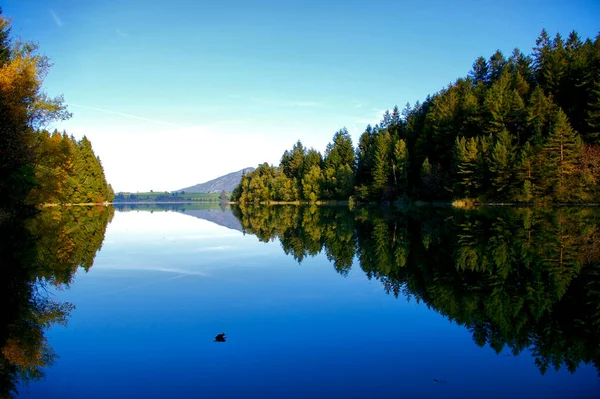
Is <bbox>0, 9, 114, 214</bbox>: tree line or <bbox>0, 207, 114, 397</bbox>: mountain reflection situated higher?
<bbox>0, 9, 114, 214</bbox>: tree line

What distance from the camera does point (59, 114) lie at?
31922 mm

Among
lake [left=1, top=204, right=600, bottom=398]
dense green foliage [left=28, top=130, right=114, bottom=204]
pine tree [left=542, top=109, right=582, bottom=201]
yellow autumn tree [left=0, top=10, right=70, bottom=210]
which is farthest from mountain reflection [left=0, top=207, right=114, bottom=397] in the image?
pine tree [left=542, top=109, right=582, bottom=201]

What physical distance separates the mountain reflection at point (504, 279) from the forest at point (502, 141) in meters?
32.0

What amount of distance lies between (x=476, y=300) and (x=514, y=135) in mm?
56503

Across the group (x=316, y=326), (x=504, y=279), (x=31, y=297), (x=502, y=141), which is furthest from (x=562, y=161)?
(x=31, y=297)

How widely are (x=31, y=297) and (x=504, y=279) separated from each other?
12443mm

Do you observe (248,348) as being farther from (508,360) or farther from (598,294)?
(598,294)

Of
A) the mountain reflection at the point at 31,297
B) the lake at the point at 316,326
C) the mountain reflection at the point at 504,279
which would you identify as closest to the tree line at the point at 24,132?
the mountain reflection at the point at 31,297

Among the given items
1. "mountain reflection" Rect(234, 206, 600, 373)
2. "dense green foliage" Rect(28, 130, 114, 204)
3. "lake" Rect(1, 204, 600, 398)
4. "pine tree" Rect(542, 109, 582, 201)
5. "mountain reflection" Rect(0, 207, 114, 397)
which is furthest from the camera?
"pine tree" Rect(542, 109, 582, 201)

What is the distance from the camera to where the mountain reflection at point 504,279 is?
664 centimetres

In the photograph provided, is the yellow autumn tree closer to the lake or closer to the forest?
the lake

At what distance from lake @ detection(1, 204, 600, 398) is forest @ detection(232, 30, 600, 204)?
39.0 metres

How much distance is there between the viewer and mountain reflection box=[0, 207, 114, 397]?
593 centimetres

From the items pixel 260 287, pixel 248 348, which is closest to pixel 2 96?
pixel 260 287
